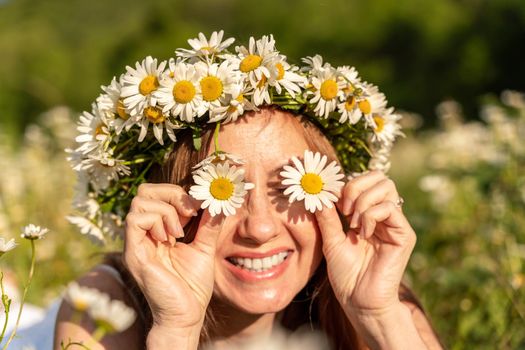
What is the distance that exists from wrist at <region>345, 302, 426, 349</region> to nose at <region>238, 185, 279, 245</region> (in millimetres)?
302

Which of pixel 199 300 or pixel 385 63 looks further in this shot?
pixel 385 63

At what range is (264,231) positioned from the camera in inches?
68.5

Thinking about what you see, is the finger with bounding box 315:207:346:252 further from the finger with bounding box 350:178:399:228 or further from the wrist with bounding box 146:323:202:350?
the wrist with bounding box 146:323:202:350

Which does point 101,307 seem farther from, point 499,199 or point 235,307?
point 499,199

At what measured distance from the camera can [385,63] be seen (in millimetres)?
25859

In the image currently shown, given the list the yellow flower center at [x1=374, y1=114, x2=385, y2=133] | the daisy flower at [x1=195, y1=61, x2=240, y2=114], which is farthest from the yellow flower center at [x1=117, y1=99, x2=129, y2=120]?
the yellow flower center at [x1=374, y1=114, x2=385, y2=133]

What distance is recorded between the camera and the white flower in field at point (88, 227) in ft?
6.84

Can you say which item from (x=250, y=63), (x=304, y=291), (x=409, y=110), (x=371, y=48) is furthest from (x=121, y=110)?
(x=371, y=48)

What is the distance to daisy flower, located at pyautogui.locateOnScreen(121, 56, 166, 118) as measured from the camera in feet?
5.76

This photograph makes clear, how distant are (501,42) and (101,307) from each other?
871 inches

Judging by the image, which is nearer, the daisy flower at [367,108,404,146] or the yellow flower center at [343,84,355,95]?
the yellow flower center at [343,84,355,95]

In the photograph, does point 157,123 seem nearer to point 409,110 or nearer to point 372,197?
point 372,197

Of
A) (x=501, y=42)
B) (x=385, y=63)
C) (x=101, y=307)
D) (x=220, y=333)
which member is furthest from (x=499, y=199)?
(x=385, y=63)

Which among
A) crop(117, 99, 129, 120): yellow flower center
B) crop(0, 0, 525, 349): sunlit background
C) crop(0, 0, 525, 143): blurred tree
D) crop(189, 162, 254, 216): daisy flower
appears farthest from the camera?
crop(0, 0, 525, 143): blurred tree
